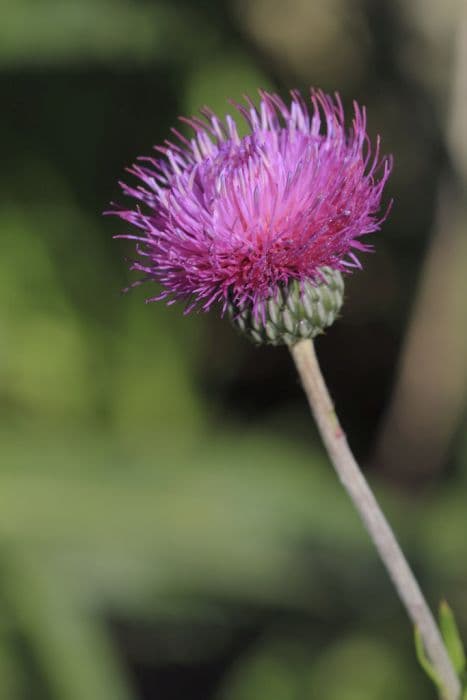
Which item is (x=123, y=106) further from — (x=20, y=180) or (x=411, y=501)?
(x=411, y=501)

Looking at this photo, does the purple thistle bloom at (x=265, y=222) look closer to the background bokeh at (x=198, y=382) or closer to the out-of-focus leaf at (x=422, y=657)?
the out-of-focus leaf at (x=422, y=657)

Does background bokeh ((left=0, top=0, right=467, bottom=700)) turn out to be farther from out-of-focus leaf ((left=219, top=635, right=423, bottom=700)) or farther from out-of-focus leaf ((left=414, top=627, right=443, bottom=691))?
out-of-focus leaf ((left=414, top=627, right=443, bottom=691))

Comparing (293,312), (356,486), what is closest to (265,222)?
(293,312)

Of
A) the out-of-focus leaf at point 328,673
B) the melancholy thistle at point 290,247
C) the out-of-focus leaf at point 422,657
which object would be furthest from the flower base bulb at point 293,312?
the out-of-focus leaf at point 328,673

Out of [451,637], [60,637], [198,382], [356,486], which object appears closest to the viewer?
[356,486]

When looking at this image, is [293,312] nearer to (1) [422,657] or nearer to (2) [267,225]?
(2) [267,225]

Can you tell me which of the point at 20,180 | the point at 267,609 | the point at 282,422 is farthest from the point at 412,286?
the point at 20,180
